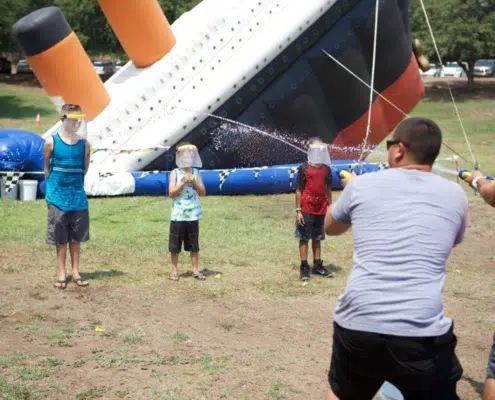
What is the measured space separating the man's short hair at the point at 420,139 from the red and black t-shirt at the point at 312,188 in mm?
3993

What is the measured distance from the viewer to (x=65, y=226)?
6.50 meters

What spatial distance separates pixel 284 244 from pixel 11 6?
964 inches

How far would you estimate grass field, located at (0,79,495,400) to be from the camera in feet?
14.9

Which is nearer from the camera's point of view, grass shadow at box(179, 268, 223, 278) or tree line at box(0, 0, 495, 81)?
grass shadow at box(179, 268, 223, 278)

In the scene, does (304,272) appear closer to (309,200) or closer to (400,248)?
(309,200)

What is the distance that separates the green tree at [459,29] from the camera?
30359 mm

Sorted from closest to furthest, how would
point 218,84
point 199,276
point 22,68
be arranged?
point 199,276 → point 218,84 → point 22,68

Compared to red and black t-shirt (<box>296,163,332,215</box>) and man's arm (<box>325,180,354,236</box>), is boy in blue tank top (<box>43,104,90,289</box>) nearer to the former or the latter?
red and black t-shirt (<box>296,163,332,215</box>)

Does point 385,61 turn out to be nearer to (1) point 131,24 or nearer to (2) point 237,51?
(2) point 237,51

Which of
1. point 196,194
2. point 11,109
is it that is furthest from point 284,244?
point 11,109

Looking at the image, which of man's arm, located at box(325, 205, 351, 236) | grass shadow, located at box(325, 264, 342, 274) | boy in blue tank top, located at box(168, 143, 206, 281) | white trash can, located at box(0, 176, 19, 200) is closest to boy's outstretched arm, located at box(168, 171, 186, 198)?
boy in blue tank top, located at box(168, 143, 206, 281)

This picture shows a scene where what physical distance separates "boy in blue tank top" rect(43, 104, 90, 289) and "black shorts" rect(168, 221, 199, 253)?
2.41 feet

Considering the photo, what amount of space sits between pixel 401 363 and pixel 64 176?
14.2 feet

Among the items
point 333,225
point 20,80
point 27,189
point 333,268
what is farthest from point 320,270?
point 20,80
